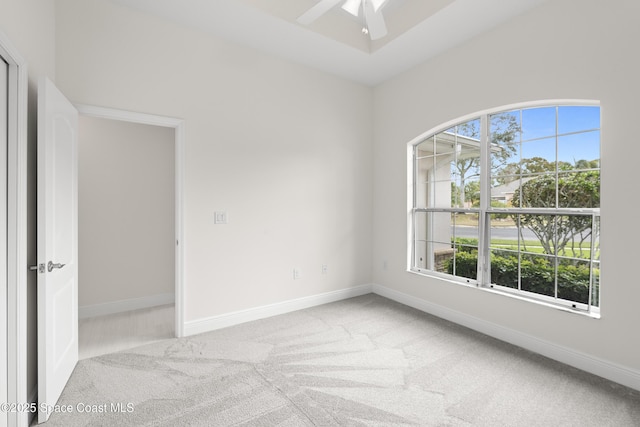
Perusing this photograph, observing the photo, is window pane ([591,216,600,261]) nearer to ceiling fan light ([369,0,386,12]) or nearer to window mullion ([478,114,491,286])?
window mullion ([478,114,491,286])

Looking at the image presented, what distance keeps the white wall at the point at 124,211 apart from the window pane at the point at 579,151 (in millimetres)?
4110

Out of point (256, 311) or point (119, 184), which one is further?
point (119, 184)

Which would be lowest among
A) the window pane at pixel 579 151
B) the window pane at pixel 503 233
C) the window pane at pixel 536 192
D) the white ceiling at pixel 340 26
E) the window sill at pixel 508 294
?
the window sill at pixel 508 294

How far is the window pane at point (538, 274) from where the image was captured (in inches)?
105

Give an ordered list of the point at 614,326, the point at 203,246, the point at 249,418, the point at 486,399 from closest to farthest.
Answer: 1. the point at 249,418
2. the point at 486,399
3. the point at 614,326
4. the point at 203,246

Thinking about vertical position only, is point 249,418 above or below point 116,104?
below

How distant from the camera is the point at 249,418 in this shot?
181 centimetres

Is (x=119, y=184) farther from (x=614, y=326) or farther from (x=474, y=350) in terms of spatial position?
(x=614, y=326)

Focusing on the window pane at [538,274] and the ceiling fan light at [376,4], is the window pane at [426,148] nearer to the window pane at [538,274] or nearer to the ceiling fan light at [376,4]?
the window pane at [538,274]

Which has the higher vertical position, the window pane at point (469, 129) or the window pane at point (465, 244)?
the window pane at point (469, 129)

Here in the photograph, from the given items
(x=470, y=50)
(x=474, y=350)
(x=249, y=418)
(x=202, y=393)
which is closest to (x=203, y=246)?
(x=202, y=393)

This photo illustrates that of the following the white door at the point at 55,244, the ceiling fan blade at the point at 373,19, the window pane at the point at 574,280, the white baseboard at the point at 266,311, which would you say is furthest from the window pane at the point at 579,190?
the white door at the point at 55,244

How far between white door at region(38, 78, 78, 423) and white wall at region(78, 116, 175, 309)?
4.03 ft

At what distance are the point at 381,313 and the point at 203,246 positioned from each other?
6.82ft
